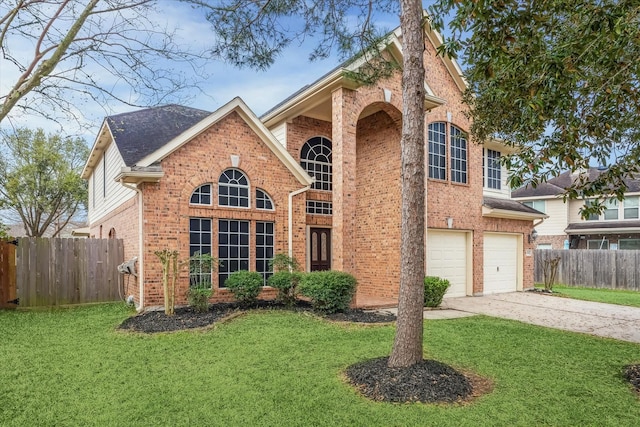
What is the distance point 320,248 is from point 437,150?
5067 millimetres

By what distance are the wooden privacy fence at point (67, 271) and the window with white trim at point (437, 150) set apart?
9.88 m

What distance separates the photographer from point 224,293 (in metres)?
10.5

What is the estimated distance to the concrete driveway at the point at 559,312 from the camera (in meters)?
8.62

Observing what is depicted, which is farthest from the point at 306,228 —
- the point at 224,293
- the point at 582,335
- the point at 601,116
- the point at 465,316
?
the point at 601,116

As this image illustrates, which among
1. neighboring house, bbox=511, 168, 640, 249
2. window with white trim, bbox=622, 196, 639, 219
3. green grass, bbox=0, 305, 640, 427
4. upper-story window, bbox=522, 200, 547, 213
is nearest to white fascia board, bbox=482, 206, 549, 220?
green grass, bbox=0, 305, 640, 427

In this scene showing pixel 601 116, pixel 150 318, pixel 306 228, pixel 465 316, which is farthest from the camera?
pixel 306 228

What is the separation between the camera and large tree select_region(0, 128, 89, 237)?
22594 millimetres

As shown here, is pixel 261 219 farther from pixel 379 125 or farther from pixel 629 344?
pixel 629 344

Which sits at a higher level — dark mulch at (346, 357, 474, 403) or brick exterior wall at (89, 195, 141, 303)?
brick exterior wall at (89, 195, 141, 303)

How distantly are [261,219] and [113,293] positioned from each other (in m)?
4.83

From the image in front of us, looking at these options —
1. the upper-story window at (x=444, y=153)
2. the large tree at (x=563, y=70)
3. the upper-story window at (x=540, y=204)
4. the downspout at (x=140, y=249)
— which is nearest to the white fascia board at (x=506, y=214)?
Answer: the upper-story window at (x=444, y=153)

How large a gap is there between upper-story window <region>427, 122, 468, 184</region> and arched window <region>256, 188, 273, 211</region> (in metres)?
5.40

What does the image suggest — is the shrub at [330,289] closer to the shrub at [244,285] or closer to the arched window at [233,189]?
the shrub at [244,285]

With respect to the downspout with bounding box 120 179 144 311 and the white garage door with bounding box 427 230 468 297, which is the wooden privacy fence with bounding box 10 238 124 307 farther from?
the white garage door with bounding box 427 230 468 297
